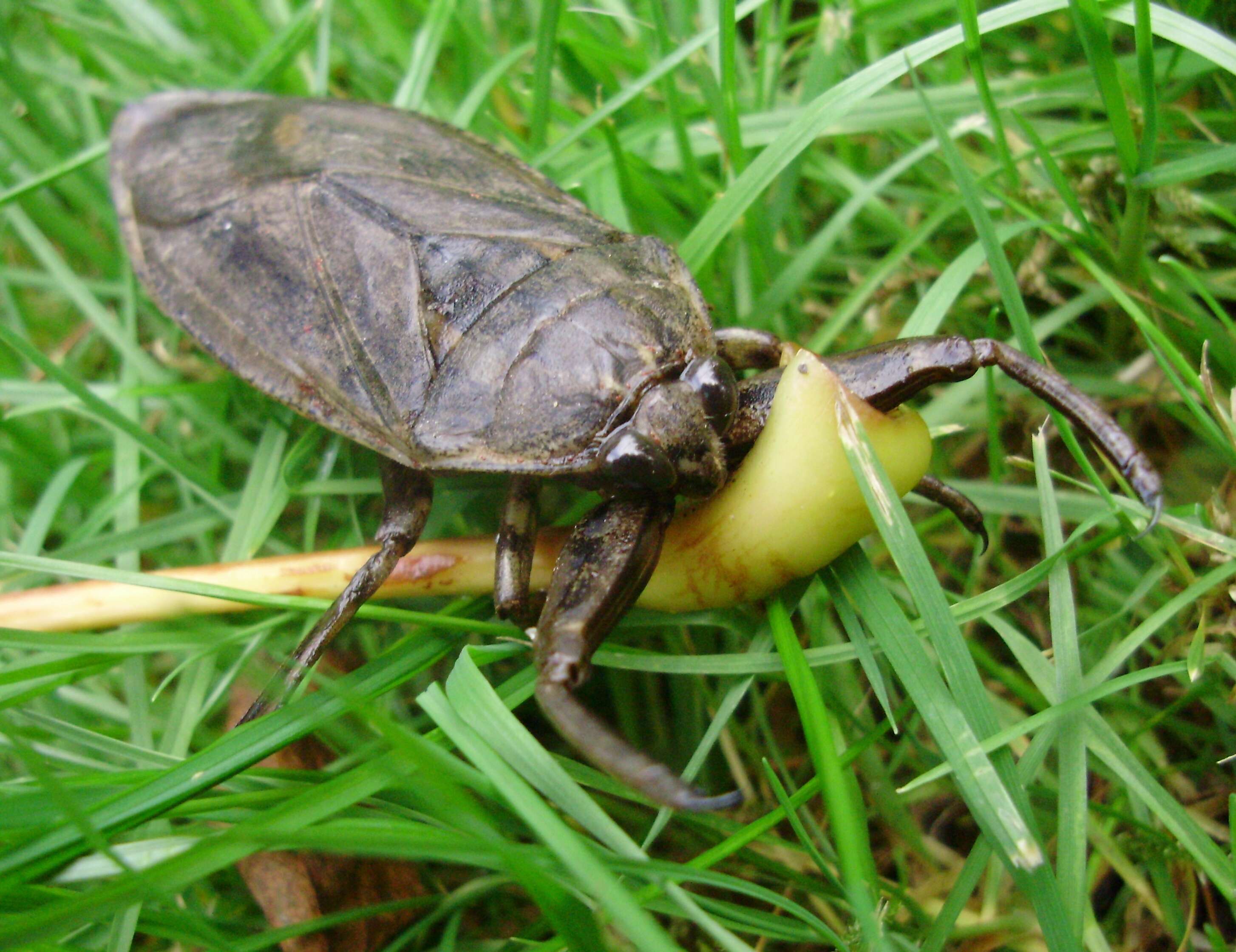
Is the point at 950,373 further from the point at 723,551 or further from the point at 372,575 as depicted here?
the point at 372,575

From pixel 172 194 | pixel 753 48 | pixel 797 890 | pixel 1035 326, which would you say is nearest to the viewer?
pixel 797 890

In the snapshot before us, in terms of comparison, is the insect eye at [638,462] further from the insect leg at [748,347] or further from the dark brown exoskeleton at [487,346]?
the insect leg at [748,347]

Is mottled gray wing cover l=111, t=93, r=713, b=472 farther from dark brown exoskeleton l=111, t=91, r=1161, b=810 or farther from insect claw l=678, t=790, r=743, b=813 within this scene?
insect claw l=678, t=790, r=743, b=813

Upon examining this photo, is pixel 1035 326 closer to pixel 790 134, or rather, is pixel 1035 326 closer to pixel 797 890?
pixel 790 134

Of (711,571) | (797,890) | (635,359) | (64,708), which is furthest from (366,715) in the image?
(64,708)

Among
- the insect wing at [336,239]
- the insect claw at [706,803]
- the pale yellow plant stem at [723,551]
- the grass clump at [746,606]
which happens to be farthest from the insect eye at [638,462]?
the insect claw at [706,803]

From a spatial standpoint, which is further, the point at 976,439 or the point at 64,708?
the point at 976,439
